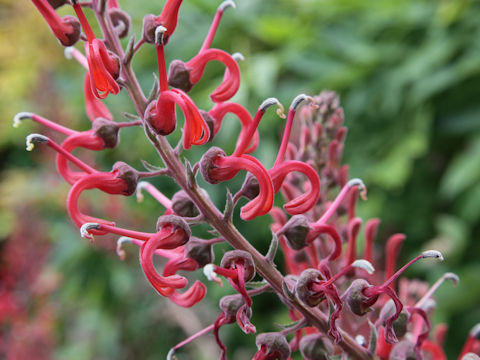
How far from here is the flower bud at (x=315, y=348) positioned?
1.44 feet

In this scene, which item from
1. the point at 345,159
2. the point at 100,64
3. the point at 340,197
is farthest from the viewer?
the point at 345,159

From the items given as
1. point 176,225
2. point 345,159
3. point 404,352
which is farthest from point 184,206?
point 345,159

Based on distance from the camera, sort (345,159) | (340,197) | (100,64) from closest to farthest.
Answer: (100,64), (340,197), (345,159)

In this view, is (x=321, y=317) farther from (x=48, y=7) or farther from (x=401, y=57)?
(x=401, y=57)

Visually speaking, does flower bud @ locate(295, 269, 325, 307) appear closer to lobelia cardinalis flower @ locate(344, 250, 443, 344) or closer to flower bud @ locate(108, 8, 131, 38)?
lobelia cardinalis flower @ locate(344, 250, 443, 344)

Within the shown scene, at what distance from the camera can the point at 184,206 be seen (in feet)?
1.49

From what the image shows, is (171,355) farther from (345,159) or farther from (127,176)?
(345,159)

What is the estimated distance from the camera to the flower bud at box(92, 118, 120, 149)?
471mm

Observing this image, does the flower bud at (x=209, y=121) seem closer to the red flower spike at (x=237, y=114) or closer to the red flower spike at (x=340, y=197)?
the red flower spike at (x=237, y=114)

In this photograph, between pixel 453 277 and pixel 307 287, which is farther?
pixel 453 277

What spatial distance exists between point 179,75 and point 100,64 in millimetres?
90

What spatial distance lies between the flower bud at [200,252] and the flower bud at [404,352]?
201mm

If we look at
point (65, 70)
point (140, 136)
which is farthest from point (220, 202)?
point (65, 70)

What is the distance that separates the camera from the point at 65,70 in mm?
2891
